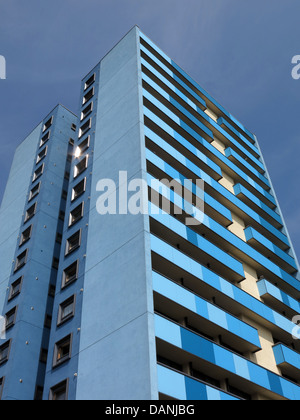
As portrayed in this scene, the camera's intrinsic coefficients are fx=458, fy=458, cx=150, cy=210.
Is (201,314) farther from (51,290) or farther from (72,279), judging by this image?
(51,290)

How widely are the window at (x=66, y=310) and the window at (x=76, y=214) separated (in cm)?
687

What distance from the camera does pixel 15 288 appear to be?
A: 3416 centimetres

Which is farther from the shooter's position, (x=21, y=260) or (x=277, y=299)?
(x=21, y=260)

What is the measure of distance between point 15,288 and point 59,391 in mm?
11005

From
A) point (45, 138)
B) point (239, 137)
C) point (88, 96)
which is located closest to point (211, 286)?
Answer: point (88, 96)

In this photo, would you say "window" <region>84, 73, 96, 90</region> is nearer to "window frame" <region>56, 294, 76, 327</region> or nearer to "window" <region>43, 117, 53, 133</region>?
"window" <region>43, 117, 53, 133</region>

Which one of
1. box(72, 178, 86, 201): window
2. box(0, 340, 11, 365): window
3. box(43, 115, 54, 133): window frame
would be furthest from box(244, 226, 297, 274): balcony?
box(43, 115, 54, 133): window frame

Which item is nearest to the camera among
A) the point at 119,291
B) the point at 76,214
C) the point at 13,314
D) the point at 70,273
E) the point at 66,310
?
the point at 119,291

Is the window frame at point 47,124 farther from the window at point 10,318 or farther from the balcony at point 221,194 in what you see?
the window at point 10,318

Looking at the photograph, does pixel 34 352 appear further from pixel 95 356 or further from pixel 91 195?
pixel 91 195

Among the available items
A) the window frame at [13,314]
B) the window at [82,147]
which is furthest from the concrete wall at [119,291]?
the window frame at [13,314]
